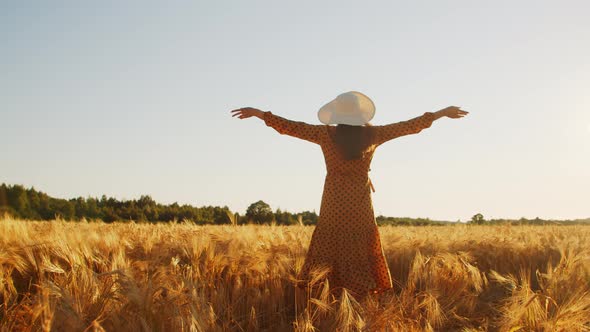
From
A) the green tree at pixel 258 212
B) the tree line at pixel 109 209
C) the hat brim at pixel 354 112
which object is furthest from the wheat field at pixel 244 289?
the tree line at pixel 109 209

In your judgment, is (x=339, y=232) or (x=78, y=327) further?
(x=339, y=232)

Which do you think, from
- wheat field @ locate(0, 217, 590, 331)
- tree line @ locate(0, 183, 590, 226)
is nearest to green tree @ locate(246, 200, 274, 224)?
tree line @ locate(0, 183, 590, 226)

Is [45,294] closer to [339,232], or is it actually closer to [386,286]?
[339,232]

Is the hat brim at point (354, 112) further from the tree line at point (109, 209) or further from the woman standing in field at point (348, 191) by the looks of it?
the tree line at point (109, 209)

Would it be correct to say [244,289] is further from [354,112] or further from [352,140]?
[354,112]

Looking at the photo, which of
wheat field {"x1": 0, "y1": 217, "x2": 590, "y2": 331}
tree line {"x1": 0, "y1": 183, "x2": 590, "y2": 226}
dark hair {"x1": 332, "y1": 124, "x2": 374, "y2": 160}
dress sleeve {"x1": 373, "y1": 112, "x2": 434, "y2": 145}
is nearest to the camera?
wheat field {"x1": 0, "y1": 217, "x2": 590, "y2": 331}

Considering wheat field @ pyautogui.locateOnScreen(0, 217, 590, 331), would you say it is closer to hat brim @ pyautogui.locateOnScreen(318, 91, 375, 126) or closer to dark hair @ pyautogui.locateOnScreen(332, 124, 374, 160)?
dark hair @ pyautogui.locateOnScreen(332, 124, 374, 160)

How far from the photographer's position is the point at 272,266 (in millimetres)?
4688

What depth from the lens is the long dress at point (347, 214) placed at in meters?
4.75

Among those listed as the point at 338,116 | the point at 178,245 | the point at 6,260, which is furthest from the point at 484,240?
the point at 6,260

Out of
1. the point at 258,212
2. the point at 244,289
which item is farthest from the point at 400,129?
the point at 258,212

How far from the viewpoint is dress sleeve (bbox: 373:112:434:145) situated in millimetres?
4781

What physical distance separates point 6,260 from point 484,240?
20.3 ft

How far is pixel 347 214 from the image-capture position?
15.7ft
